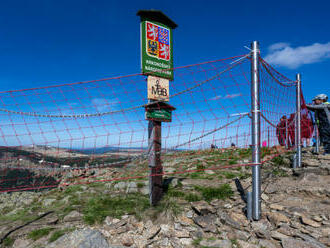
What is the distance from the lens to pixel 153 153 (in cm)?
506

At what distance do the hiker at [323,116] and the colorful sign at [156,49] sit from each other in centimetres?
492

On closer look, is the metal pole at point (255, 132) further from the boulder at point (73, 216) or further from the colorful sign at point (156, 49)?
the boulder at point (73, 216)

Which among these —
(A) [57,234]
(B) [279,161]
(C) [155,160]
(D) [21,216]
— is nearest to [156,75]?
(C) [155,160]

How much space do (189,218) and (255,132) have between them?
221cm

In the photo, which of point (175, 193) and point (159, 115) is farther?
point (175, 193)

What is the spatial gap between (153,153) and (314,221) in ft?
10.9

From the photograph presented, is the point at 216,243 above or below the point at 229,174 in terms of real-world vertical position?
below

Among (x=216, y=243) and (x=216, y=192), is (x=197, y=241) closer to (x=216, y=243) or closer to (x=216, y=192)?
(x=216, y=243)

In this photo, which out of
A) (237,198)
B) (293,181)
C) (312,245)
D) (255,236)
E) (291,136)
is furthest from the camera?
(291,136)

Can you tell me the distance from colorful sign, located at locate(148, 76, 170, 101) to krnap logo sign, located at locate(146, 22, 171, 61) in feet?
1.89

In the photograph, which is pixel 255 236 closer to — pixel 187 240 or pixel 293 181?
pixel 187 240

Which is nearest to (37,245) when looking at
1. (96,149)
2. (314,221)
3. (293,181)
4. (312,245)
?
(96,149)

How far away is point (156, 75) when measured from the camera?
5.19 m

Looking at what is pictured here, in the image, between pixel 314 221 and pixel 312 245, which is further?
pixel 314 221
